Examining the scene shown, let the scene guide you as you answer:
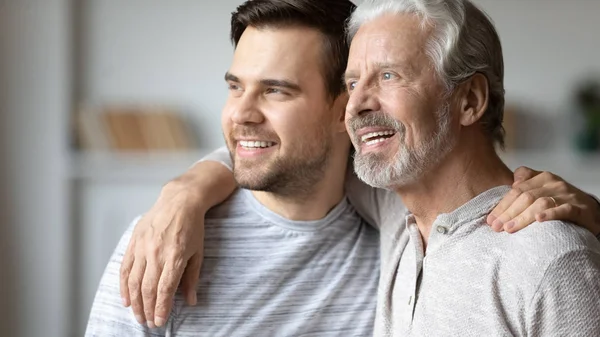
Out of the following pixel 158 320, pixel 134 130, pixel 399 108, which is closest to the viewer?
pixel 399 108

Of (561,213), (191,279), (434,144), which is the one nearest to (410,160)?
(434,144)

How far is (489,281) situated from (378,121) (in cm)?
38

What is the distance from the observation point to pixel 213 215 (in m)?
1.92

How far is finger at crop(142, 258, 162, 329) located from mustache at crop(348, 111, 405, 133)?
1.69 ft

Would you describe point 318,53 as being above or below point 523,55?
above

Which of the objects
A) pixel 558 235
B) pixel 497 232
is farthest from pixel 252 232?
pixel 558 235

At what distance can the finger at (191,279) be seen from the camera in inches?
69.4

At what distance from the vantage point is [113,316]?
176 centimetres

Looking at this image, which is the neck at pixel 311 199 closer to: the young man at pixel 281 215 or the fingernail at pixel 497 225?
the young man at pixel 281 215

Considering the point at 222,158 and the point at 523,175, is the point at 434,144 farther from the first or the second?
the point at 222,158

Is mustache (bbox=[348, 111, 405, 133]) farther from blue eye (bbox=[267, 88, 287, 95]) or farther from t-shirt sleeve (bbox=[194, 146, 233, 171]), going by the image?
t-shirt sleeve (bbox=[194, 146, 233, 171])

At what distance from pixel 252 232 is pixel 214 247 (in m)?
0.09

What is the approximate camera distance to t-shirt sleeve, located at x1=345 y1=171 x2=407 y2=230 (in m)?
1.88

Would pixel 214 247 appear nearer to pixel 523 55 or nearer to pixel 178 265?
pixel 178 265
